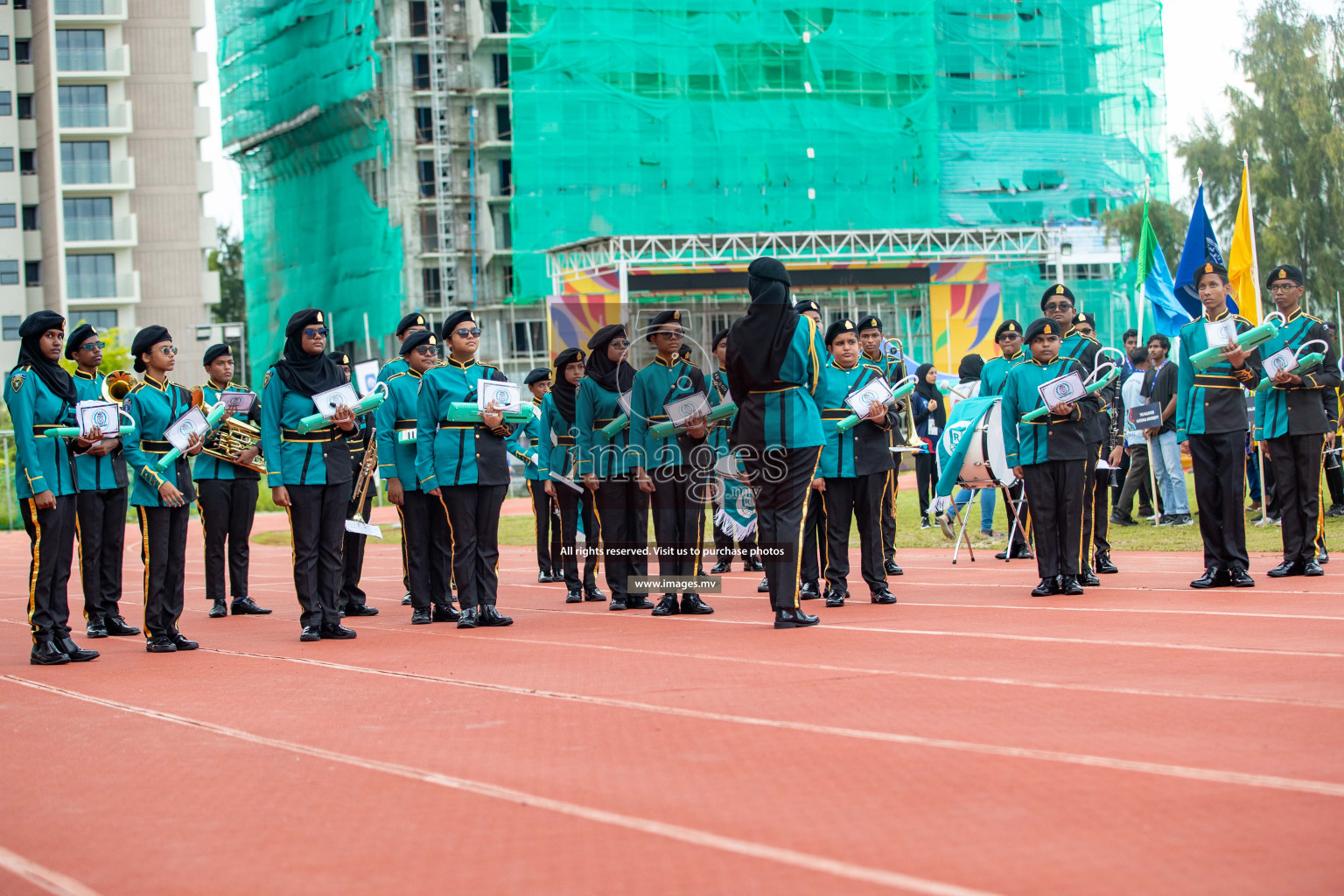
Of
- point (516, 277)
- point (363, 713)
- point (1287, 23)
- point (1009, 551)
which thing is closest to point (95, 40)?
point (516, 277)

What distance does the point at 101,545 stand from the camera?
10.9 meters

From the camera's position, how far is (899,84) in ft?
163

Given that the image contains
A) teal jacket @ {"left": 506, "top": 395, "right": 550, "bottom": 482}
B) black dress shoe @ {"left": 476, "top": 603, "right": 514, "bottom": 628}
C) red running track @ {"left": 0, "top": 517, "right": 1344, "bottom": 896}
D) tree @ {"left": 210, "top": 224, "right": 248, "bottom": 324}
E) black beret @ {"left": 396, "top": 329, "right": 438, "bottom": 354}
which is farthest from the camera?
tree @ {"left": 210, "top": 224, "right": 248, "bottom": 324}

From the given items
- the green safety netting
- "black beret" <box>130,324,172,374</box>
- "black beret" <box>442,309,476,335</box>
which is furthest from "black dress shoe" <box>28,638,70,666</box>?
the green safety netting

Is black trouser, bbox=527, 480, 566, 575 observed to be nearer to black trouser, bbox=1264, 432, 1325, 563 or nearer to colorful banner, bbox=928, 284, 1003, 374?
black trouser, bbox=1264, 432, 1325, 563

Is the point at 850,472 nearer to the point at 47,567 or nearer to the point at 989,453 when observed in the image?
the point at 989,453

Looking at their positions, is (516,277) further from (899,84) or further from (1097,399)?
(1097,399)

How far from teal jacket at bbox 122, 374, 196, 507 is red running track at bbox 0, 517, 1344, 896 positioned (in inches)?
53.1

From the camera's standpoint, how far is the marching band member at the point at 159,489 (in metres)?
10.3

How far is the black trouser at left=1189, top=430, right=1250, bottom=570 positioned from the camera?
11.2m

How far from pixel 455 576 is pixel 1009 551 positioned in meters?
6.19

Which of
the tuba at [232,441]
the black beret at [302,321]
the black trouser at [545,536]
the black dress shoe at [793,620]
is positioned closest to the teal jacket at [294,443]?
the black beret at [302,321]

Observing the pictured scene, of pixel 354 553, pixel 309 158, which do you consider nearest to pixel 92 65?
pixel 309 158

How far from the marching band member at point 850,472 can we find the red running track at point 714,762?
54.8 inches
